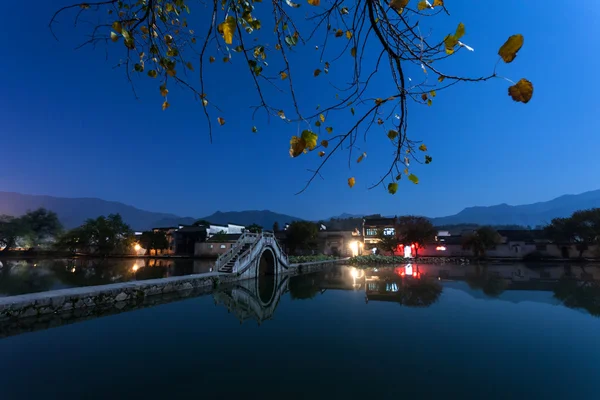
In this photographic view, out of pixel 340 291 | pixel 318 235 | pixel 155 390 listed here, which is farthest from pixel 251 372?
pixel 318 235

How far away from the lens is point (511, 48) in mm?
1479

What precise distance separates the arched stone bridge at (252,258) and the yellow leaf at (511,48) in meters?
20.4

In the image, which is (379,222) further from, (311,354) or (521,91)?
(521,91)

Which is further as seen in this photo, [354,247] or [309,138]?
[354,247]

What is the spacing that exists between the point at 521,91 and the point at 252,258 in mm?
22312

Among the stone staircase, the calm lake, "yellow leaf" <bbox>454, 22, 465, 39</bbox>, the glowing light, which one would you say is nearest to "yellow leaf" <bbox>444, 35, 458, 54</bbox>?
"yellow leaf" <bbox>454, 22, 465, 39</bbox>

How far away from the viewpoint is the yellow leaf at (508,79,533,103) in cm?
159

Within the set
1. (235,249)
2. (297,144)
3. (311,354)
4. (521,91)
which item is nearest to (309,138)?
(297,144)

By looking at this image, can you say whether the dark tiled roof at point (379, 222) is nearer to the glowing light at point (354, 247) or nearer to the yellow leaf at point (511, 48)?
the glowing light at point (354, 247)

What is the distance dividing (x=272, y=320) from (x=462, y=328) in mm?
6650

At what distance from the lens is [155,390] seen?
5.44 metres

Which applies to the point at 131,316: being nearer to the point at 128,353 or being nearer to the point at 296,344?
the point at 128,353

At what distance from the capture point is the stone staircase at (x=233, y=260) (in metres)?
21.0

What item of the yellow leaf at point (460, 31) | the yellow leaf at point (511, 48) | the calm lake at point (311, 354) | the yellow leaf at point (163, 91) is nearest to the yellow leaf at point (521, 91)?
the yellow leaf at point (511, 48)
